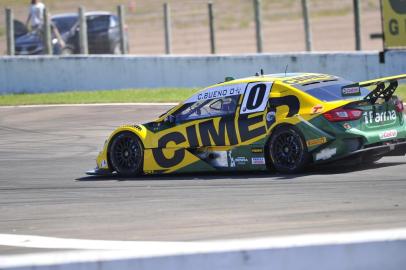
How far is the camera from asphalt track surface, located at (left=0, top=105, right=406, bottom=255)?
27.2ft

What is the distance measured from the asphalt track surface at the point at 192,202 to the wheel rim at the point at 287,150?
0.61 feet

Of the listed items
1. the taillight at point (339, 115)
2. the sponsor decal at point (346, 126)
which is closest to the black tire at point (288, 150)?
the taillight at point (339, 115)

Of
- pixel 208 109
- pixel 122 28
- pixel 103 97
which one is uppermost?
pixel 122 28

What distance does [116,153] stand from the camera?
12648mm

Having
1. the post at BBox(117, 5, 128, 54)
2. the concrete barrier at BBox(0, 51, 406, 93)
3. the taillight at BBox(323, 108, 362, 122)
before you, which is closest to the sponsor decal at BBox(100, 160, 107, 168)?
the taillight at BBox(323, 108, 362, 122)

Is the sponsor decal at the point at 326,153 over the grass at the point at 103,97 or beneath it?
beneath

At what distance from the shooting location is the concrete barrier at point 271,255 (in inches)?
193

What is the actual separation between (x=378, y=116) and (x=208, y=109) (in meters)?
2.14

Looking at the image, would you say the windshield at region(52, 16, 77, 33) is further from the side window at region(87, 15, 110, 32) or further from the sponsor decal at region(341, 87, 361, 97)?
the sponsor decal at region(341, 87, 361, 97)

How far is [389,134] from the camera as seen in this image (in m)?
11.4

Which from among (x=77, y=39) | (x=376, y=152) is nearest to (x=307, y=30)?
(x=77, y=39)

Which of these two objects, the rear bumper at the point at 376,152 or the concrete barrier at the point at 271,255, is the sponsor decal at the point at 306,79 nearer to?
the rear bumper at the point at 376,152

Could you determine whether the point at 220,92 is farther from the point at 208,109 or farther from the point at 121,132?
the point at 121,132

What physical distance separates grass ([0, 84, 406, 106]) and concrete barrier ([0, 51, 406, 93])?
16.9 inches
